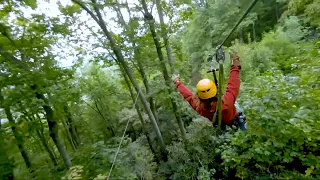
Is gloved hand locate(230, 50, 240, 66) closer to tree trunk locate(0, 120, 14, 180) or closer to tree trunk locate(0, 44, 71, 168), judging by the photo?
tree trunk locate(0, 44, 71, 168)

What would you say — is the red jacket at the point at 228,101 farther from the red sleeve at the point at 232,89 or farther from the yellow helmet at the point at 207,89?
the yellow helmet at the point at 207,89

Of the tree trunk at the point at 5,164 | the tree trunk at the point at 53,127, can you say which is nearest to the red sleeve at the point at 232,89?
the tree trunk at the point at 53,127

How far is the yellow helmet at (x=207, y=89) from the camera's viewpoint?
3227 mm

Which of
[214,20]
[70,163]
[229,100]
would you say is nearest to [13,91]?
[70,163]

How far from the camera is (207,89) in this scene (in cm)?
323

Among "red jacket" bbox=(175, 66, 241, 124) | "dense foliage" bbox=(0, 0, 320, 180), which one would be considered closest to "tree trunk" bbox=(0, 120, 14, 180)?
"dense foliage" bbox=(0, 0, 320, 180)

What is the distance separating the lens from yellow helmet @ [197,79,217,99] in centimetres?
323

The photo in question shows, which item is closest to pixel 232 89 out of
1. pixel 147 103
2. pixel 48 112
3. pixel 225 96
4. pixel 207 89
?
pixel 225 96

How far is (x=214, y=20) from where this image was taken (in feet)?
59.1

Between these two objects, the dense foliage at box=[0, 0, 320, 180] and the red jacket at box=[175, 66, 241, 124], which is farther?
the red jacket at box=[175, 66, 241, 124]

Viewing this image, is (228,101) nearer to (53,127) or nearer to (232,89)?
(232,89)

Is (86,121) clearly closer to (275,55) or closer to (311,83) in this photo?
(275,55)

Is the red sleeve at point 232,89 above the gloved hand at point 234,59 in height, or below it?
below

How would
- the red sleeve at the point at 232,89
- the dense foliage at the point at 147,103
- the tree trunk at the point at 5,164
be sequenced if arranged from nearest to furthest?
the tree trunk at the point at 5,164 < the dense foliage at the point at 147,103 < the red sleeve at the point at 232,89
